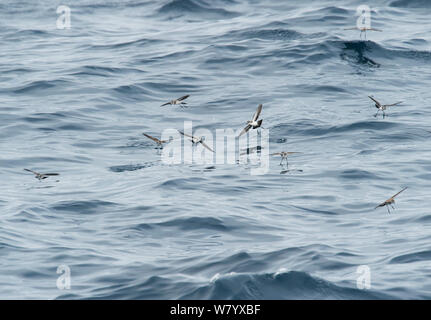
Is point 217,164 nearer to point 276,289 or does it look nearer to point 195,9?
point 276,289

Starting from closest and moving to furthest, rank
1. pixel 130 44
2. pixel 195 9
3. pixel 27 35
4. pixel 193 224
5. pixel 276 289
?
pixel 276 289, pixel 193 224, pixel 130 44, pixel 27 35, pixel 195 9

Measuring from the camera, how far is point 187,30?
98.2ft

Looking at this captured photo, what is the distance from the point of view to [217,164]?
1812 cm

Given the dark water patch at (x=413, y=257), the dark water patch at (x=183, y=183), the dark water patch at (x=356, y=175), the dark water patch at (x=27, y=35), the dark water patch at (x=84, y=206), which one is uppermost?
the dark water patch at (x=27, y=35)

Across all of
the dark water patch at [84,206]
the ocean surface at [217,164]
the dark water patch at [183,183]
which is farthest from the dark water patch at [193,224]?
the dark water patch at [183,183]

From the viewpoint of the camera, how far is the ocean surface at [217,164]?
11.9 meters

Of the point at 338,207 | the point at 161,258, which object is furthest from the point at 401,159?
the point at 161,258

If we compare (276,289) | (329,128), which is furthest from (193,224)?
(329,128)

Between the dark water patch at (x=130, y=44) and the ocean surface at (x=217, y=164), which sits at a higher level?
the dark water patch at (x=130, y=44)

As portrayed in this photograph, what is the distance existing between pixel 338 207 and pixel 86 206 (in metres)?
4.47
